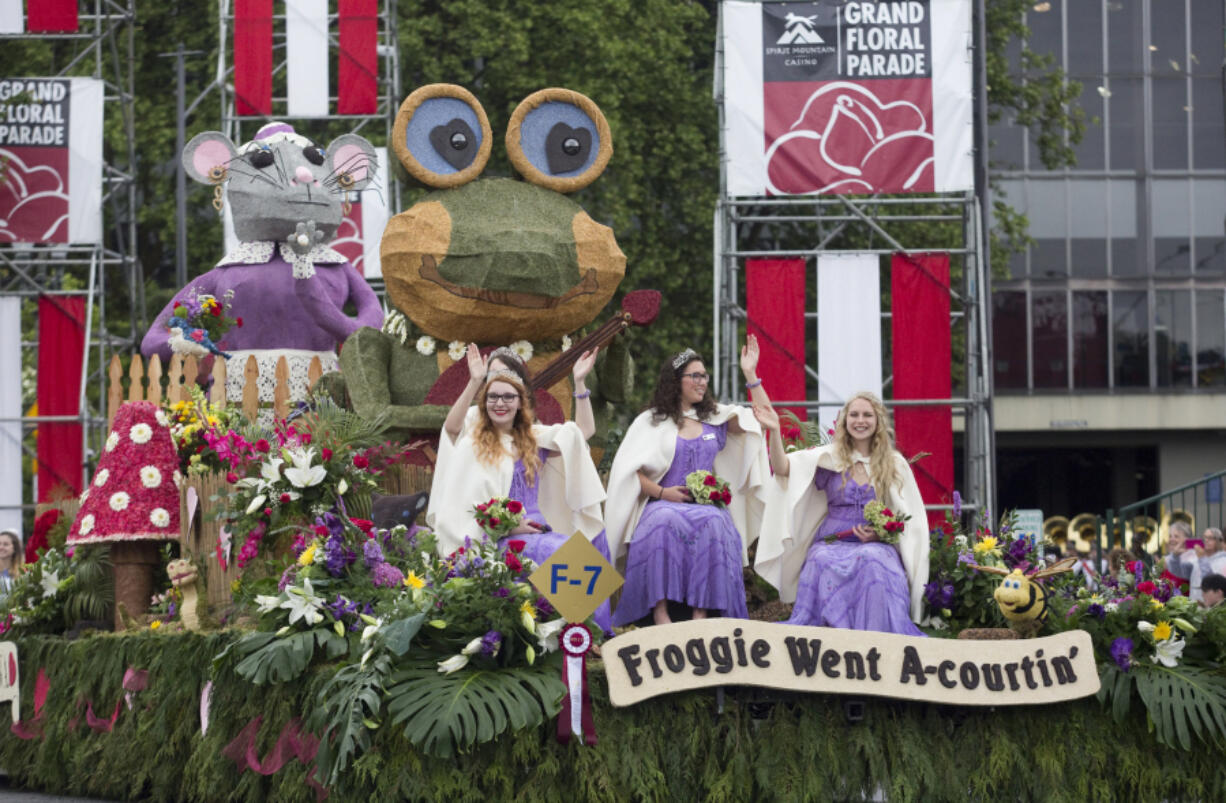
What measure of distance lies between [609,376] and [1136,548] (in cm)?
479

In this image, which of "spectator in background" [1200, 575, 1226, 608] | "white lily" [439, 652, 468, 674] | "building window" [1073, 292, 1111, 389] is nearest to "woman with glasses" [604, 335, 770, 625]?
"white lily" [439, 652, 468, 674]

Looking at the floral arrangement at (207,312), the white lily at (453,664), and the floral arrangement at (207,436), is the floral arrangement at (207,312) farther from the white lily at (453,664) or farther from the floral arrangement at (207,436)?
the white lily at (453,664)

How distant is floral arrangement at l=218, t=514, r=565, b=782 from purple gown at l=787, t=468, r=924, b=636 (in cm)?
142

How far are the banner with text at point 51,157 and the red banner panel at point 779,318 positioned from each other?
705 cm

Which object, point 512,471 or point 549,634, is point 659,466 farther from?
point 549,634

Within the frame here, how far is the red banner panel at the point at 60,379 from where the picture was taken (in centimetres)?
1802

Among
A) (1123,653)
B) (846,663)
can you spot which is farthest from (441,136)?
(1123,653)

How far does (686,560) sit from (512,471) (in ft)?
3.15

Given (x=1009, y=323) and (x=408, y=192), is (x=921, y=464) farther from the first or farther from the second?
(x=1009, y=323)

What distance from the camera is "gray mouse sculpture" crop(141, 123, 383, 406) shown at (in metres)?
12.1

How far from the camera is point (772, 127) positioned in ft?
49.1

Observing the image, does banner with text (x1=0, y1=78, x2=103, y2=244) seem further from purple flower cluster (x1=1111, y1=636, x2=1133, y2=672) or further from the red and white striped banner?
purple flower cluster (x1=1111, y1=636, x2=1133, y2=672)

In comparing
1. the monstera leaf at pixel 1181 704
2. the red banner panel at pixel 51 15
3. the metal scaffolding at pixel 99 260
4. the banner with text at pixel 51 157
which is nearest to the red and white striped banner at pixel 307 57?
the metal scaffolding at pixel 99 260

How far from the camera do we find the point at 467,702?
286 inches
